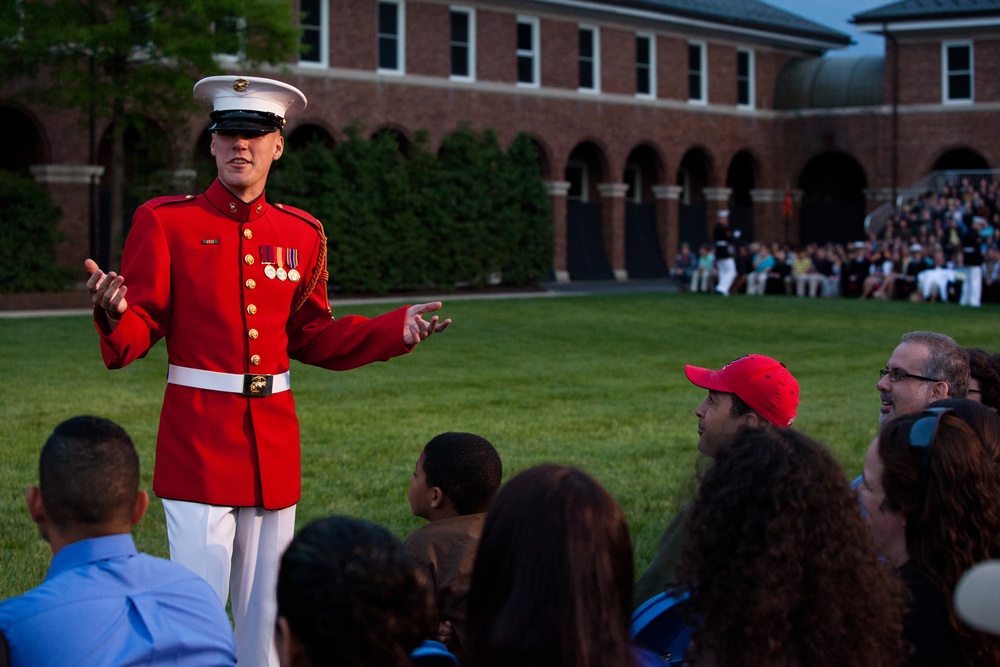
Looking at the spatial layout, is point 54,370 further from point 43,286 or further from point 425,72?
point 425,72

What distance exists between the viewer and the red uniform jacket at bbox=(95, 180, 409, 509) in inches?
169

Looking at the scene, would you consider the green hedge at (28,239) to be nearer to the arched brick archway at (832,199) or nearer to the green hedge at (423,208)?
the green hedge at (423,208)

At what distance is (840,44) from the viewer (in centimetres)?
4706

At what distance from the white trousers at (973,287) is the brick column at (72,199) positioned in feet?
66.3

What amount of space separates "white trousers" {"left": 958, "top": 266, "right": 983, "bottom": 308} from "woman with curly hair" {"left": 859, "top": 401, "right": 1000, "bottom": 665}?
27240 millimetres

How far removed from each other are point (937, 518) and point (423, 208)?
29.8m

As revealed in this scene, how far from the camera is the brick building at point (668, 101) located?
35.7 m

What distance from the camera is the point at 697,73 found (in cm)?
4344

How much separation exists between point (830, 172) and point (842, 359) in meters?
30.8

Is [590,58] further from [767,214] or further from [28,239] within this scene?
[28,239]

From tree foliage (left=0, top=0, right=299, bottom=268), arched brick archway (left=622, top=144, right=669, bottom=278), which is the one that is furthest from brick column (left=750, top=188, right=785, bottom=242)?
tree foliage (left=0, top=0, right=299, bottom=268)

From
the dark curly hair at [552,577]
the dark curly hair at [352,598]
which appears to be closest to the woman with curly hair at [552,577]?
the dark curly hair at [552,577]

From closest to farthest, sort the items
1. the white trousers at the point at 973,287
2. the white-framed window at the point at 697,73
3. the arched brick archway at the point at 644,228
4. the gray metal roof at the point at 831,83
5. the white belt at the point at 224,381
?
the white belt at the point at 224,381 < the white trousers at the point at 973,287 < the white-framed window at the point at 697,73 < the arched brick archway at the point at 644,228 < the gray metal roof at the point at 831,83

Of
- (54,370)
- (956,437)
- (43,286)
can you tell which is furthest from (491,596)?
(43,286)
